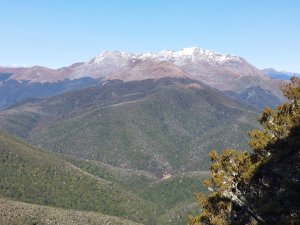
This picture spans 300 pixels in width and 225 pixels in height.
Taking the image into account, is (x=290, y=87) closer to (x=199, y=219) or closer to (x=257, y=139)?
(x=257, y=139)

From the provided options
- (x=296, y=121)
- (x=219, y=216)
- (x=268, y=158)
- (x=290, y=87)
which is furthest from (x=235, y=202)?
(x=290, y=87)

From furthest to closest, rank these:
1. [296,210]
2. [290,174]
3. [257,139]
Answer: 1. [257,139]
2. [290,174]
3. [296,210]

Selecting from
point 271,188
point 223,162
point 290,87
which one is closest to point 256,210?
point 271,188

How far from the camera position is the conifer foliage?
42375mm

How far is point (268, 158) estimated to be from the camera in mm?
46281

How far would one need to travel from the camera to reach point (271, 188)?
45.8 meters

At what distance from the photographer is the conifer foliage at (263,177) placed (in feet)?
139

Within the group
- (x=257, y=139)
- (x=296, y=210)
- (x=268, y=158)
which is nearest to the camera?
(x=296, y=210)

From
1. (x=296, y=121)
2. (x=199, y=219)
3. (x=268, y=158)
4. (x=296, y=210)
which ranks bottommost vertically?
(x=199, y=219)

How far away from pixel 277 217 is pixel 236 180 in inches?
295

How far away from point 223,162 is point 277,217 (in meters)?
10.2

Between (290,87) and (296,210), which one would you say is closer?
(296,210)

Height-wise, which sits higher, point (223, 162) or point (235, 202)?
point (223, 162)

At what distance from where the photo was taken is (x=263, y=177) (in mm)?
46125
